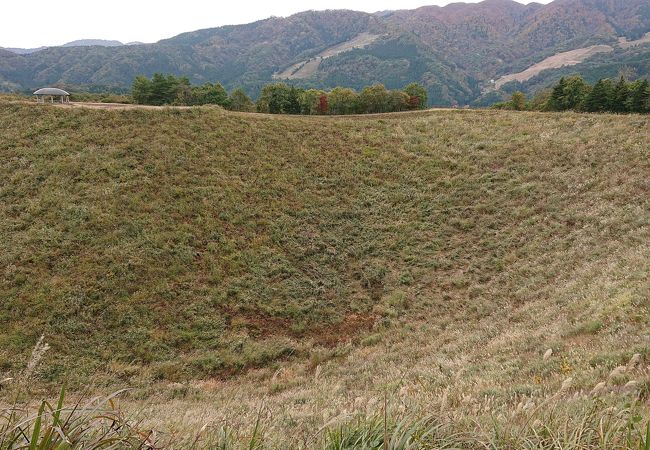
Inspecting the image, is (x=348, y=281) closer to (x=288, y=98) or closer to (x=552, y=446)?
(x=552, y=446)

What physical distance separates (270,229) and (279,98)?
30099 mm

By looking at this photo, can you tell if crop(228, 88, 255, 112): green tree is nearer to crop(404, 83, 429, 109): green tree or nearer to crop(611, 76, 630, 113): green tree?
crop(404, 83, 429, 109): green tree

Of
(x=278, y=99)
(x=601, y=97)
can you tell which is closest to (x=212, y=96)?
(x=278, y=99)

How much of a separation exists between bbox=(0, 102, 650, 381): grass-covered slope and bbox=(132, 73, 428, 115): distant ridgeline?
1780 cm

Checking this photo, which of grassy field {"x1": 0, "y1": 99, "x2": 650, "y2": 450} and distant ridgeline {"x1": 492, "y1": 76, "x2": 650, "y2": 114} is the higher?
distant ridgeline {"x1": 492, "y1": 76, "x2": 650, "y2": 114}

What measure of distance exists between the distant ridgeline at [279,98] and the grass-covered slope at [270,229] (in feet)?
58.4

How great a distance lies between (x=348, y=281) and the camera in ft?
51.7

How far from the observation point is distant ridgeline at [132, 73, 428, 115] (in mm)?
42281

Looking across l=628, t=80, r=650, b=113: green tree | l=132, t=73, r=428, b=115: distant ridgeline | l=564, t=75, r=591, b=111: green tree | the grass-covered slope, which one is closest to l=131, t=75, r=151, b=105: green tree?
l=132, t=73, r=428, b=115: distant ridgeline

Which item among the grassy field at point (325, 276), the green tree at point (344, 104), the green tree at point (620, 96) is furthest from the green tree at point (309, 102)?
the green tree at point (620, 96)

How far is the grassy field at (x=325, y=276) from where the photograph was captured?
470cm

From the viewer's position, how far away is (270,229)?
59.2 ft

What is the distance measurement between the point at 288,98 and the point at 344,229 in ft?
98.8

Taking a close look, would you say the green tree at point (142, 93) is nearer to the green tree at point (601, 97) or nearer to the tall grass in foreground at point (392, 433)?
the tall grass in foreground at point (392, 433)
